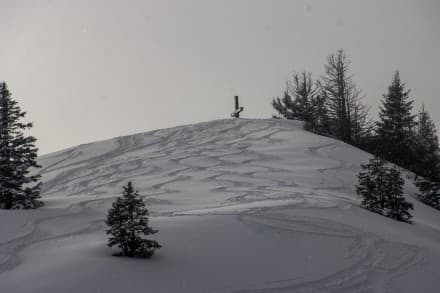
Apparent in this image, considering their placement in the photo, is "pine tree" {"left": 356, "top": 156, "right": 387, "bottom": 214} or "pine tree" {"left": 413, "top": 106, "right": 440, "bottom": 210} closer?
"pine tree" {"left": 356, "top": 156, "right": 387, "bottom": 214}

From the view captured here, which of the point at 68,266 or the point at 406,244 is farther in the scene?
the point at 406,244

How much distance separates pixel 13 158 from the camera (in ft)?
37.7

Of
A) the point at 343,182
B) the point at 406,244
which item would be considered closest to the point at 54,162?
the point at 343,182

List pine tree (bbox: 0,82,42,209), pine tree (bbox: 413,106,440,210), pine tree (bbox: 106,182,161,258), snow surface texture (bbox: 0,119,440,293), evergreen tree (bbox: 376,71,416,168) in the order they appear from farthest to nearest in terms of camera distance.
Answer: evergreen tree (bbox: 376,71,416,168)
pine tree (bbox: 413,106,440,210)
pine tree (bbox: 0,82,42,209)
pine tree (bbox: 106,182,161,258)
snow surface texture (bbox: 0,119,440,293)

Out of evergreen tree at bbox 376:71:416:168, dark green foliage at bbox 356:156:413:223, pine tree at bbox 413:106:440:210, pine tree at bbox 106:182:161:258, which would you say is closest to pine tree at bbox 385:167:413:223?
dark green foliage at bbox 356:156:413:223

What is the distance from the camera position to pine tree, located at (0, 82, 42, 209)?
11.3 m

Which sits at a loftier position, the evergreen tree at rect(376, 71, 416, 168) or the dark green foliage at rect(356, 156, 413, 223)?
the evergreen tree at rect(376, 71, 416, 168)

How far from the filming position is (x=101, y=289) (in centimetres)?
605

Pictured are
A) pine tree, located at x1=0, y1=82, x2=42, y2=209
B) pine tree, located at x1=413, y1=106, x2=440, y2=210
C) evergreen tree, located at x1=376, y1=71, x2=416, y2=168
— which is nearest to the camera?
pine tree, located at x1=0, y1=82, x2=42, y2=209

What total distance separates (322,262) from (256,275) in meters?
1.49

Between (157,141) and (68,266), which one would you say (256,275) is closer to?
(68,266)

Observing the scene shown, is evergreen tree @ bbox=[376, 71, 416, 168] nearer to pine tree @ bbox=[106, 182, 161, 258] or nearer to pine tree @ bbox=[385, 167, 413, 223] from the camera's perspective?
pine tree @ bbox=[385, 167, 413, 223]

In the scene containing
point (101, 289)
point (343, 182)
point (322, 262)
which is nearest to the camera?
point (101, 289)

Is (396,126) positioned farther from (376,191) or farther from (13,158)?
(13,158)
